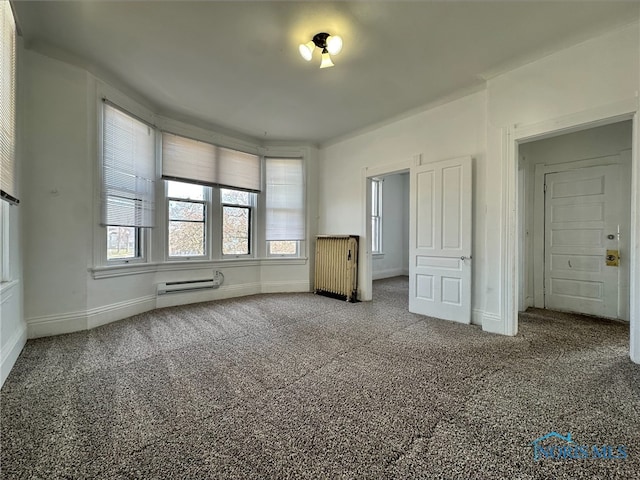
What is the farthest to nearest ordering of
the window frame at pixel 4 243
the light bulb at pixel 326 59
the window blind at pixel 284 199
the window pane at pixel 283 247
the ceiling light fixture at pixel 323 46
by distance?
the window pane at pixel 283 247 → the window blind at pixel 284 199 → the light bulb at pixel 326 59 → the ceiling light fixture at pixel 323 46 → the window frame at pixel 4 243

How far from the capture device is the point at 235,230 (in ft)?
17.1

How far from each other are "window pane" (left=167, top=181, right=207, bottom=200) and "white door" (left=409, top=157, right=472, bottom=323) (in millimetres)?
3459

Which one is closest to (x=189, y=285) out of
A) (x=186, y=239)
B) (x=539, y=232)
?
(x=186, y=239)

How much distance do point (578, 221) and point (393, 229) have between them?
177 inches

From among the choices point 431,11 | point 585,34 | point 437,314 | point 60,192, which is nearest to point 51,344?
point 60,192

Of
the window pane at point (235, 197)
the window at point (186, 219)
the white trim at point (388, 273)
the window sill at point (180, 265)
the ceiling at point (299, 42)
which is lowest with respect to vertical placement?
the white trim at point (388, 273)

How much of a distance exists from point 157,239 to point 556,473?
4710 millimetres

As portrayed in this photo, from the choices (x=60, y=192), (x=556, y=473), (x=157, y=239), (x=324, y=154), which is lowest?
(x=556, y=473)

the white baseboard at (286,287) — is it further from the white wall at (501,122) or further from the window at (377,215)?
the window at (377,215)

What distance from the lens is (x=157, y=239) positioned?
4.21 meters

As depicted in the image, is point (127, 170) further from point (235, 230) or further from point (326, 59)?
point (326, 59)

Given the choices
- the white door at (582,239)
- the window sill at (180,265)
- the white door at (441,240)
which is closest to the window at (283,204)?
the window sill at (180,265)

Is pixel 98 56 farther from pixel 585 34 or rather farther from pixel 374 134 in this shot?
pixel 585 34

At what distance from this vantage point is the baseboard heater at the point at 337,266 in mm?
4848
